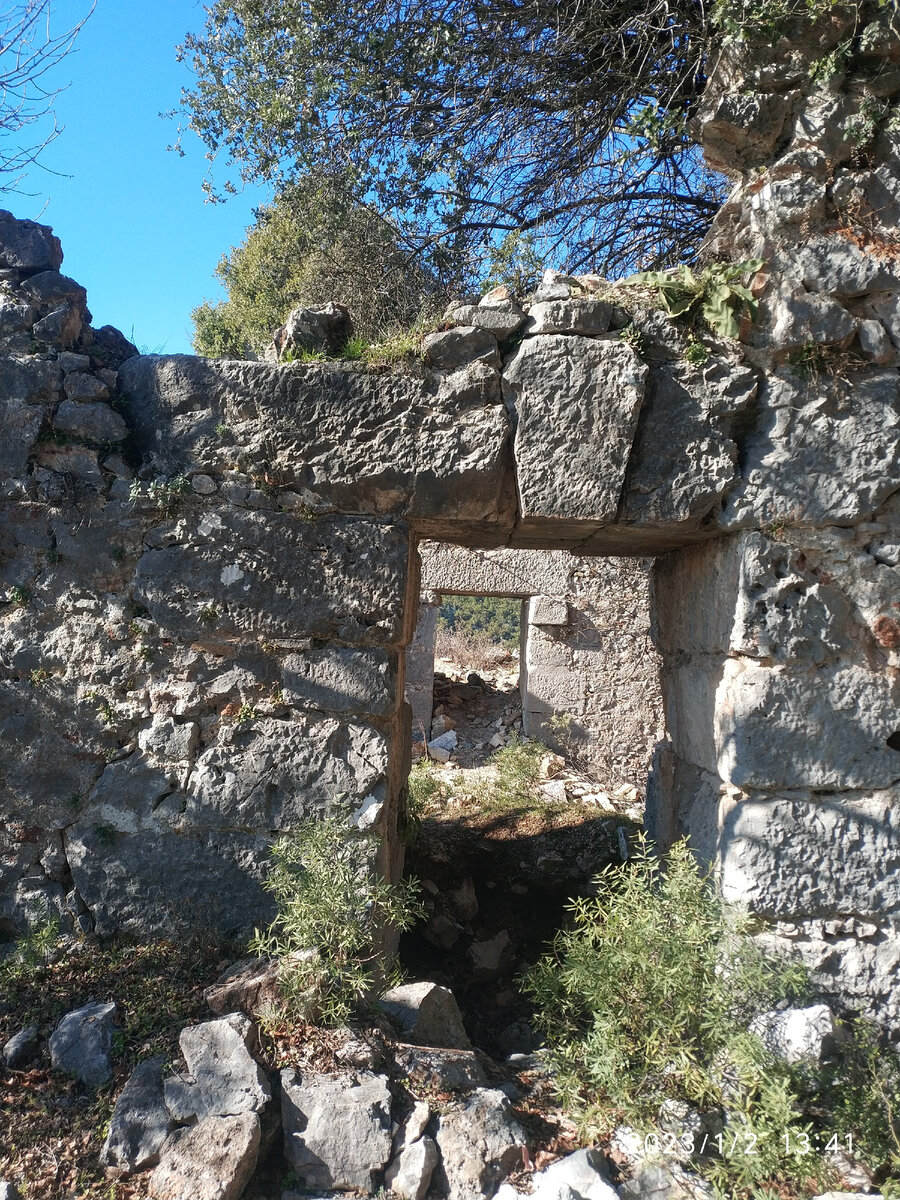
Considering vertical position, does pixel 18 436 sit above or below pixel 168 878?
above

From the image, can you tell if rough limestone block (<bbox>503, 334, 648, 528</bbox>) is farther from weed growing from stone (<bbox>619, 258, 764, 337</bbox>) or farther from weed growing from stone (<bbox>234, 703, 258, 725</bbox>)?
weed growing from stone (<bbox>234, 703, 258, 725</bbox>)

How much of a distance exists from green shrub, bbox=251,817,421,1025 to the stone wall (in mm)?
4035

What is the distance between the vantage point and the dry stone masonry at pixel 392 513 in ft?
9.33

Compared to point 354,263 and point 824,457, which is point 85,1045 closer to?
point 824,457

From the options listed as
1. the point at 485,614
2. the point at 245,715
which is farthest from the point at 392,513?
the point at 485,614

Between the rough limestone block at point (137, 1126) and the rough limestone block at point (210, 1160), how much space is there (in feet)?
0.14

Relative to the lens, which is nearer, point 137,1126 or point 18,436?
point 137,1126

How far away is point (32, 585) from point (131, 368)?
90 centimetres

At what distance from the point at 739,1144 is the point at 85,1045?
6.32 feet

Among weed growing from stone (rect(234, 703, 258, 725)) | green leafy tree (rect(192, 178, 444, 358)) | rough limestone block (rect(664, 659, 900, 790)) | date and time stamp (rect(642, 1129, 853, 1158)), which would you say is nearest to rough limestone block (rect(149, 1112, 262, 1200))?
date and time stamp (rect(642, 1129, 853, 1158))

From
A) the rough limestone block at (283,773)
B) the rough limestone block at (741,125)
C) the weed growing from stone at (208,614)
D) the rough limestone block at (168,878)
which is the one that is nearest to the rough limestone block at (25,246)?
the weed growing from stone at (208,614)

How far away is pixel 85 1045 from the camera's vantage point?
8.18ft

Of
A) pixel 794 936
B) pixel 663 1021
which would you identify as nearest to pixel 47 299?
pixel 663 1021

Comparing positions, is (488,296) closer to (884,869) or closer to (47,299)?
(47,299)
